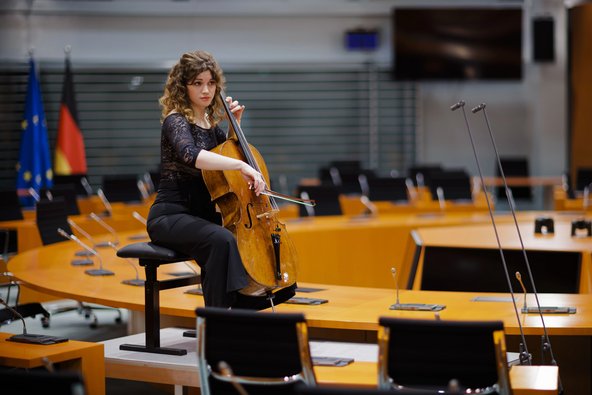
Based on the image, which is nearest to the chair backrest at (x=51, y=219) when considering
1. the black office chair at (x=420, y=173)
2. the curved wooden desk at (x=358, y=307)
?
the curved wooden desk at (x=358, y=307)

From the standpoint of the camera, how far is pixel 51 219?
8164 millimetres

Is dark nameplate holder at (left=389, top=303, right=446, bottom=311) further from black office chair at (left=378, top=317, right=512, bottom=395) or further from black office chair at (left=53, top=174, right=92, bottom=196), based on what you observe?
black office chair at (left=53, top=174, right=92, bottom=196)

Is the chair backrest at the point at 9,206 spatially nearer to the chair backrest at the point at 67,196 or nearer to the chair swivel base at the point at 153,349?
the chair backrest at the point at 67,196

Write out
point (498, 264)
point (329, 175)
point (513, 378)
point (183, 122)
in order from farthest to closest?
1. point (329, 175)
2. point (498, 264)
3. point (183, 122)
4. point (513, 378)

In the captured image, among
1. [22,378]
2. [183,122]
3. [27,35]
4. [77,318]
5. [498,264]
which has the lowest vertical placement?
[77,318]

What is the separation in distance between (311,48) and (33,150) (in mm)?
4725

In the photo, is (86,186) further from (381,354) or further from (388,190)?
(381,354)

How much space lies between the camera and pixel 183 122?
14.0ft

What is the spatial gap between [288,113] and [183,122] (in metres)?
11.5

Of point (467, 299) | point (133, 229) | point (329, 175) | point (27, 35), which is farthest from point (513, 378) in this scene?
point (27, 35)

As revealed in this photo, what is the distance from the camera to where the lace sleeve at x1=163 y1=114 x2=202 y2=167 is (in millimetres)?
4129

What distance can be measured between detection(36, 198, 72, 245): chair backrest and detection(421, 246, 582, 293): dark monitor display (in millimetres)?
2982

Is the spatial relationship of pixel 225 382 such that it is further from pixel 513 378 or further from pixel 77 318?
pixel 77 318

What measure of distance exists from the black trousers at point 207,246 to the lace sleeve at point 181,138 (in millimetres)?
265
